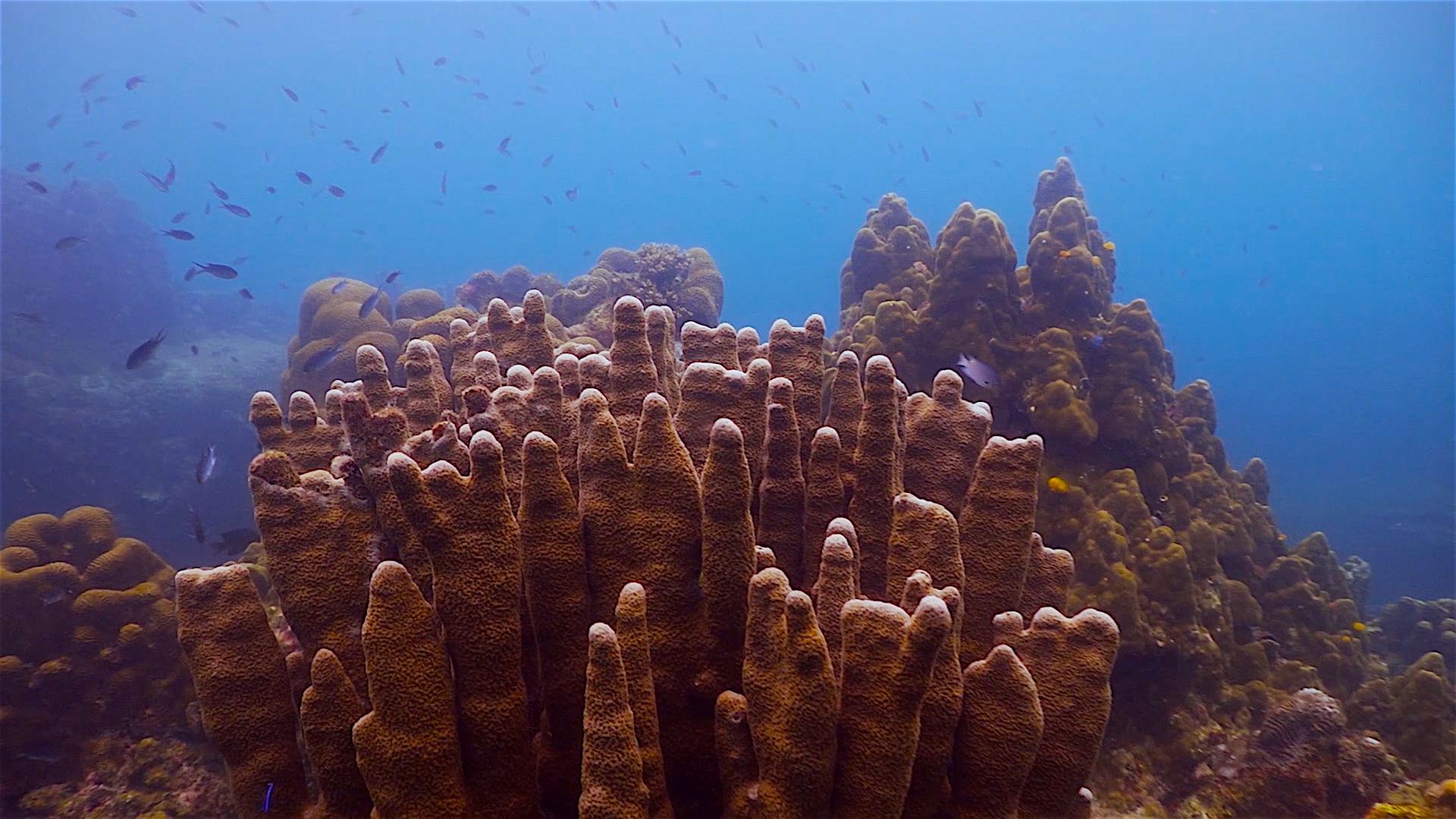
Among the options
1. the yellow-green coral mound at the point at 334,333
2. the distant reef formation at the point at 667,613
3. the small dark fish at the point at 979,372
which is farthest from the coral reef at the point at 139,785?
the small dark fish at the point at 979,372

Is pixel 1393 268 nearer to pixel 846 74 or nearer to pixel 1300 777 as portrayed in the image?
pixel 846 74

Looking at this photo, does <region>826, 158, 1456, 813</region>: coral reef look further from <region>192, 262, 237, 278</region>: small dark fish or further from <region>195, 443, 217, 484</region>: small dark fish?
<region>192, 262, 237, 278</region>: small dark fish

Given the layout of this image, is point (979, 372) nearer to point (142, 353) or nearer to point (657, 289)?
point (657, 289)

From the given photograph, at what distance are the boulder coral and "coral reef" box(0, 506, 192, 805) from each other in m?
3.45

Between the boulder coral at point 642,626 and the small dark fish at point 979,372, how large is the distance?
13.7 ft

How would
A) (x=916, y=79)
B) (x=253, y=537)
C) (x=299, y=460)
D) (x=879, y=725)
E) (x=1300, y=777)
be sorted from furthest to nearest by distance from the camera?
1. (x=916, y=79)
2. (x=253, y=537)
3. (x=1300, y=777)
4. (x=299, y=460)
5. (x=879, y=725)

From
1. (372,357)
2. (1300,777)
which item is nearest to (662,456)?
(372,357)

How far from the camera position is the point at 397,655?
2.51 m

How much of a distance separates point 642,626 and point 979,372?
5.95m

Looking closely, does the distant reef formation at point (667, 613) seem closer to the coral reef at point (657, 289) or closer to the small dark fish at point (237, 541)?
the small dark fish at point (237, 541)

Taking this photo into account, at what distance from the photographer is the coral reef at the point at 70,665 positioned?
5574mm

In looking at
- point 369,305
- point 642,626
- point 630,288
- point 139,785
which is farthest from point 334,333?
point 642,626

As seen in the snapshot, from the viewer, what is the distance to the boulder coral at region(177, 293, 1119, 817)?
2475mm

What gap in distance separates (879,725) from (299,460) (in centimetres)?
334
